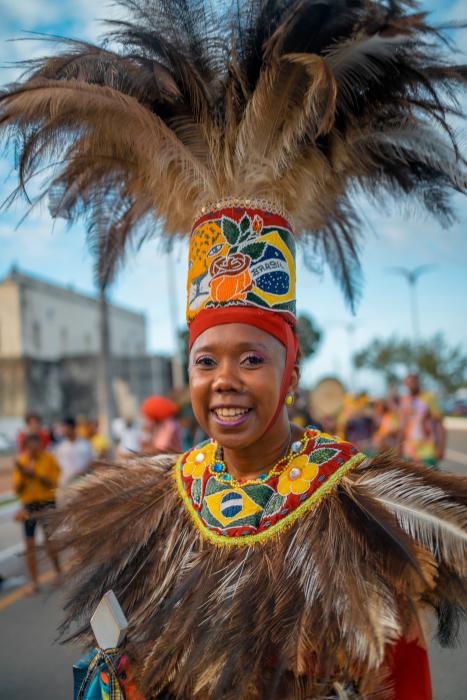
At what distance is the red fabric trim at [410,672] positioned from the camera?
1.67m

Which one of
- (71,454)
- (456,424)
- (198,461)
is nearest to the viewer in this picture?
(198,461)

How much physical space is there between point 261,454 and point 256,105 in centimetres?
122

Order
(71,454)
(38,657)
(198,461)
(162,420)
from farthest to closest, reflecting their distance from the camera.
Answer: (71,454) → (162,420) → (38,657) → (198,461)

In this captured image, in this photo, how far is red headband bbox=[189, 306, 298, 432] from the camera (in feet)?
6.59

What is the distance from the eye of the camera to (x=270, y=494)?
6.77 feet

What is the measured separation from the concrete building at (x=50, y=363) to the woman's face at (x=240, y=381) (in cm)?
2861

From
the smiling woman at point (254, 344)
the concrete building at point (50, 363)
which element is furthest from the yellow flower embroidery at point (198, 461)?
the concrete building at point (50, 363)

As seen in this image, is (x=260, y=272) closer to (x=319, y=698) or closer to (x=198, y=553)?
(x=198, y=553)

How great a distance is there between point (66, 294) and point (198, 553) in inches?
1764

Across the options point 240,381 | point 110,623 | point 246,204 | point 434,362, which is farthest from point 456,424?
point 110,623

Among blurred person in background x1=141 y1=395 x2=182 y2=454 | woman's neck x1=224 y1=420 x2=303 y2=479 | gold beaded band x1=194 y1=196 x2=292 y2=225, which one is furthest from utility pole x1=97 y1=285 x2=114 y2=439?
woman's neck x1=224 y1=420 x2=303 y2=479

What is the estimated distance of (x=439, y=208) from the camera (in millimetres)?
2422

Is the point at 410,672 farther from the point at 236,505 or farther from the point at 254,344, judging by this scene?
the point at 254,344

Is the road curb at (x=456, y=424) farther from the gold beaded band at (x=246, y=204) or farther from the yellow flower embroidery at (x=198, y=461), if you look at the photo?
the gold beaded band at (x=246, y=204)
